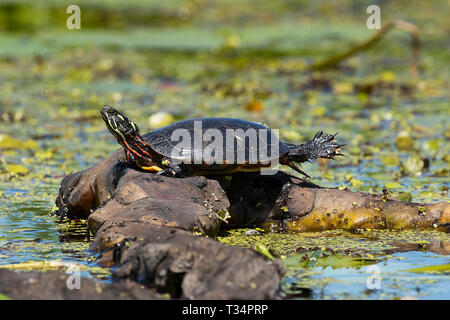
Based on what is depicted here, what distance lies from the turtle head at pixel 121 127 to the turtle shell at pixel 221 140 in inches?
6.1

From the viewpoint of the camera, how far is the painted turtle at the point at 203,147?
5.17 m

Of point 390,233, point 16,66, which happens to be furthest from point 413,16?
point 390,233

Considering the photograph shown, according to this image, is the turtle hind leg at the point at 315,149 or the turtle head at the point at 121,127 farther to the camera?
the turtle hind leg at the point at 315,149

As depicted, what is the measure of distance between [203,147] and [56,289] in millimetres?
1841

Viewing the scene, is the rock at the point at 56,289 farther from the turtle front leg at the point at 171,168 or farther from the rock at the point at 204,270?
the turtle front leg at the point at 171,168

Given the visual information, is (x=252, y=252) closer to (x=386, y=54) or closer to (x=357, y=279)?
(x=357, y=279)

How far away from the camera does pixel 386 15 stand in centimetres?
1711

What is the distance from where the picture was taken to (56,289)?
12.1 ft

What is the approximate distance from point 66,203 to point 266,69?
27.3 feet
